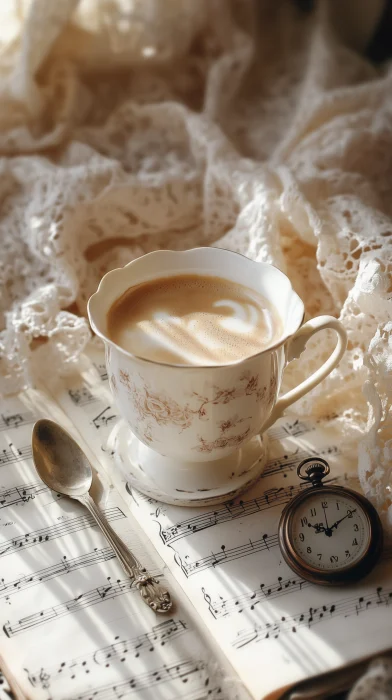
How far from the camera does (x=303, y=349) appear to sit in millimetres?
996

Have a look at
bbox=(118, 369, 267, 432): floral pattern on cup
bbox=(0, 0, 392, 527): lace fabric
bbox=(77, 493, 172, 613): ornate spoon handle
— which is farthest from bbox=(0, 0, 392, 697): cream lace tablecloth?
bbox=(77, 493, 172, 613): ornate spoon handle

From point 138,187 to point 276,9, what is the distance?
2.22 ft

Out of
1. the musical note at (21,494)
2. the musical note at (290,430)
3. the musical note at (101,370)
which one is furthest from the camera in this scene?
the musical note at (101,370)

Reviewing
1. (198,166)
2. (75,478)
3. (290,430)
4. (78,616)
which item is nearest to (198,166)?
(198,166)

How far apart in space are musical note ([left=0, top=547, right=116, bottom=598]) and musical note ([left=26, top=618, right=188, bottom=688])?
4.7 inches

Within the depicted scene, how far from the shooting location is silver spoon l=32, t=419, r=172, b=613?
3.02 feet

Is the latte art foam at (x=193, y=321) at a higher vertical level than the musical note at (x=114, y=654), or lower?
higher

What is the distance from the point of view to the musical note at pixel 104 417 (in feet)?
3.87

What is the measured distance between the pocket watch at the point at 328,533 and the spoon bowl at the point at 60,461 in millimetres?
299

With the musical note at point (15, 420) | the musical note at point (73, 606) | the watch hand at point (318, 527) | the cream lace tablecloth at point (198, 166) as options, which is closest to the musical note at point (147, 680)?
the musical note at point (73, 606)

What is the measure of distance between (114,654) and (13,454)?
0.38 m

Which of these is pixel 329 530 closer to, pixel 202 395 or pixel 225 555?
pixel 225 555

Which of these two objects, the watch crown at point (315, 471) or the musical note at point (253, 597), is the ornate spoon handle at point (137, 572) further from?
the watch crown at point (315, 471)

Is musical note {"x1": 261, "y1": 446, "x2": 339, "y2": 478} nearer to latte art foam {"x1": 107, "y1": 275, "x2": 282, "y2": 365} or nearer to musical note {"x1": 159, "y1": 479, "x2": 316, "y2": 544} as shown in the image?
musical note {"x1": 159, "y1": 479, "x2": 316, "y2": 544}
